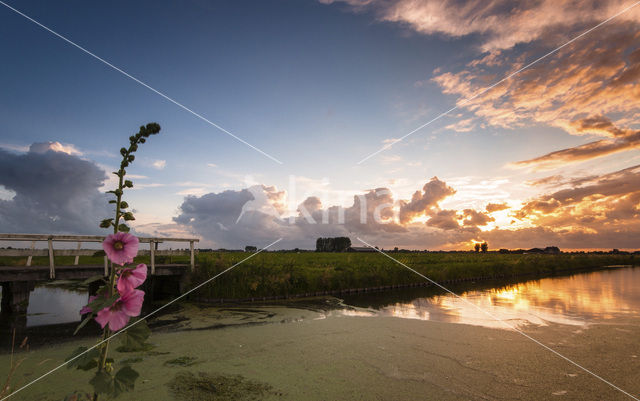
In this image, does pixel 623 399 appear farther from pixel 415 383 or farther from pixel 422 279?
pixel 422 279

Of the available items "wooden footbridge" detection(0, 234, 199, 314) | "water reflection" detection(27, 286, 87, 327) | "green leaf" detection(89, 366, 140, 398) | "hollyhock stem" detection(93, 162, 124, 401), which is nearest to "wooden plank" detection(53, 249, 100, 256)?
"wooden footbridge" detection(0, 234, 199, 314)

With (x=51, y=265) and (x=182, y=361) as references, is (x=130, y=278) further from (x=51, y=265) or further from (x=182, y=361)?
(x=51, y=265)

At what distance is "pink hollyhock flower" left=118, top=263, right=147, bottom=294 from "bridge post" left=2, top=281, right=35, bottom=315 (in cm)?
1062

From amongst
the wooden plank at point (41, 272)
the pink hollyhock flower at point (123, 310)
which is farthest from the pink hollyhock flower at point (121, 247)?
the wooden plank at point (41, 272)

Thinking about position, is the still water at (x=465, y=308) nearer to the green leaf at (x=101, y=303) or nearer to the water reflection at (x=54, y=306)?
the water reflection at (x=54, y=306)

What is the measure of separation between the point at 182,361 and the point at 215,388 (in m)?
1.25

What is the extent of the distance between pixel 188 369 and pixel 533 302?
1180 centimetres

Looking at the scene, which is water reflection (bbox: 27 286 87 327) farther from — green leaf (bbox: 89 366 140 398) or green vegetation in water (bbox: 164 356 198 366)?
green leaf (bbox: 89 366 140 398)

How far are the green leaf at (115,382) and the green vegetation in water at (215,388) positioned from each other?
7.53ft

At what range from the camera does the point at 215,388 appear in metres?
3.99

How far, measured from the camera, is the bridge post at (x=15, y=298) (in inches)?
364

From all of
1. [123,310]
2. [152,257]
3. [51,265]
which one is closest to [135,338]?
[123,310]

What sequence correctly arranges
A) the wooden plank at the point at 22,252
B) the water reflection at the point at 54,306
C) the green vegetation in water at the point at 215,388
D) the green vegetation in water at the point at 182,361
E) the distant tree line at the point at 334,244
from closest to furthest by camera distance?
1. the green vegetation in water at the point at 215,388
2. the green vegetation in water at the point at 182,361
3. the wooden plank at the point at 22,252
4. the water reflection at the point at 54,306
5. the distant tree line at the point at 334,244

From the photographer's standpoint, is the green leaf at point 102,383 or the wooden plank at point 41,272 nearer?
the green leaf at point 102,383
